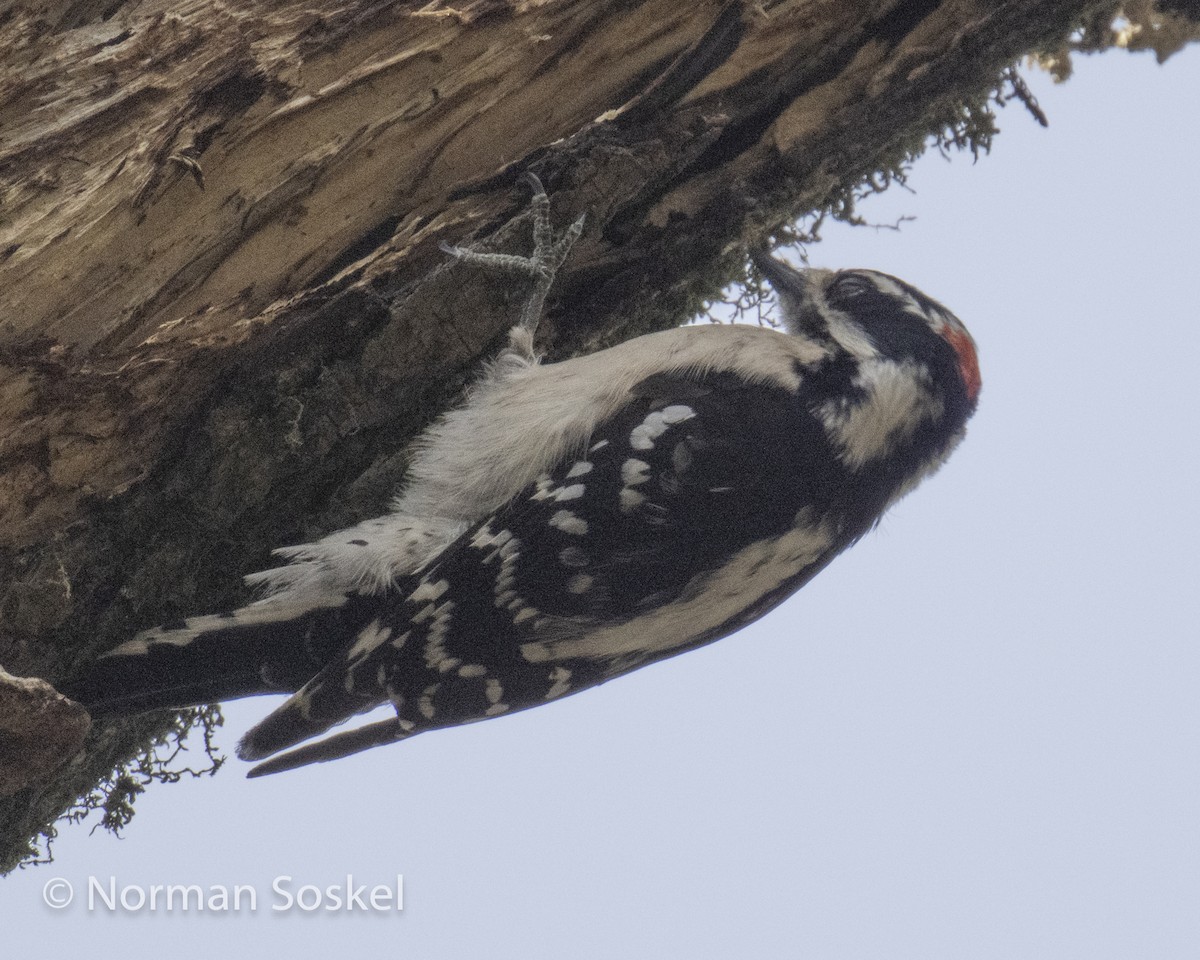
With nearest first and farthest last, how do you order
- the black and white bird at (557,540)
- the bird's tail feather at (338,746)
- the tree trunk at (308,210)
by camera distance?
the tree trunk at (308,210) < the black and white bird at (557,540) < the bird's tail feather at (338,746)

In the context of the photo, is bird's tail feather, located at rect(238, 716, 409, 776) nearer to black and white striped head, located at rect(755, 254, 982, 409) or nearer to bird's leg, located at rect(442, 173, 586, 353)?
bird's leg, located at rect(442, 173, 586, 353)

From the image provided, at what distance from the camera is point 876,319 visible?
3.22 meters

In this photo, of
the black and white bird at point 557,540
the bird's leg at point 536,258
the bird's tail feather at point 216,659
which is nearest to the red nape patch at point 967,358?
the black and white bird at point 557,540

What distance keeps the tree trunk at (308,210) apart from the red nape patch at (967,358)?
544 mm

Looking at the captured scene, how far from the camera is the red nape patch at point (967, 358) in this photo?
323cm

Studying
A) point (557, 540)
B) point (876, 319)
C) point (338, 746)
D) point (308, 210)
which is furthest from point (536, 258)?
point (338, 746)

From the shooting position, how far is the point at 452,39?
2578mm

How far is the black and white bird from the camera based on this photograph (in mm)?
2789

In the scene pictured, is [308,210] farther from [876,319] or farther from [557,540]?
[876,319]

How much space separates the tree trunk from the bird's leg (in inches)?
1.9

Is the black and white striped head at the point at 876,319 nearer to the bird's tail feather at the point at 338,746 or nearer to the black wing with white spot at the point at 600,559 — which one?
the black wing with white spot at the point at 600,559

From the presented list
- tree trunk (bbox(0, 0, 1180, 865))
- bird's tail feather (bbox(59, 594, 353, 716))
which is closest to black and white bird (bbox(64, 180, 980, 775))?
bird's tail feather (bbox(59, 594, 353, 716))

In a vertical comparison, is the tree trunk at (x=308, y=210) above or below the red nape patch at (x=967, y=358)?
above

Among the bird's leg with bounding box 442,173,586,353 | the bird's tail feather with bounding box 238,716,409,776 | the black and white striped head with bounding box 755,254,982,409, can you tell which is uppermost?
the bird's leg with bounding box 442,173,586,353
